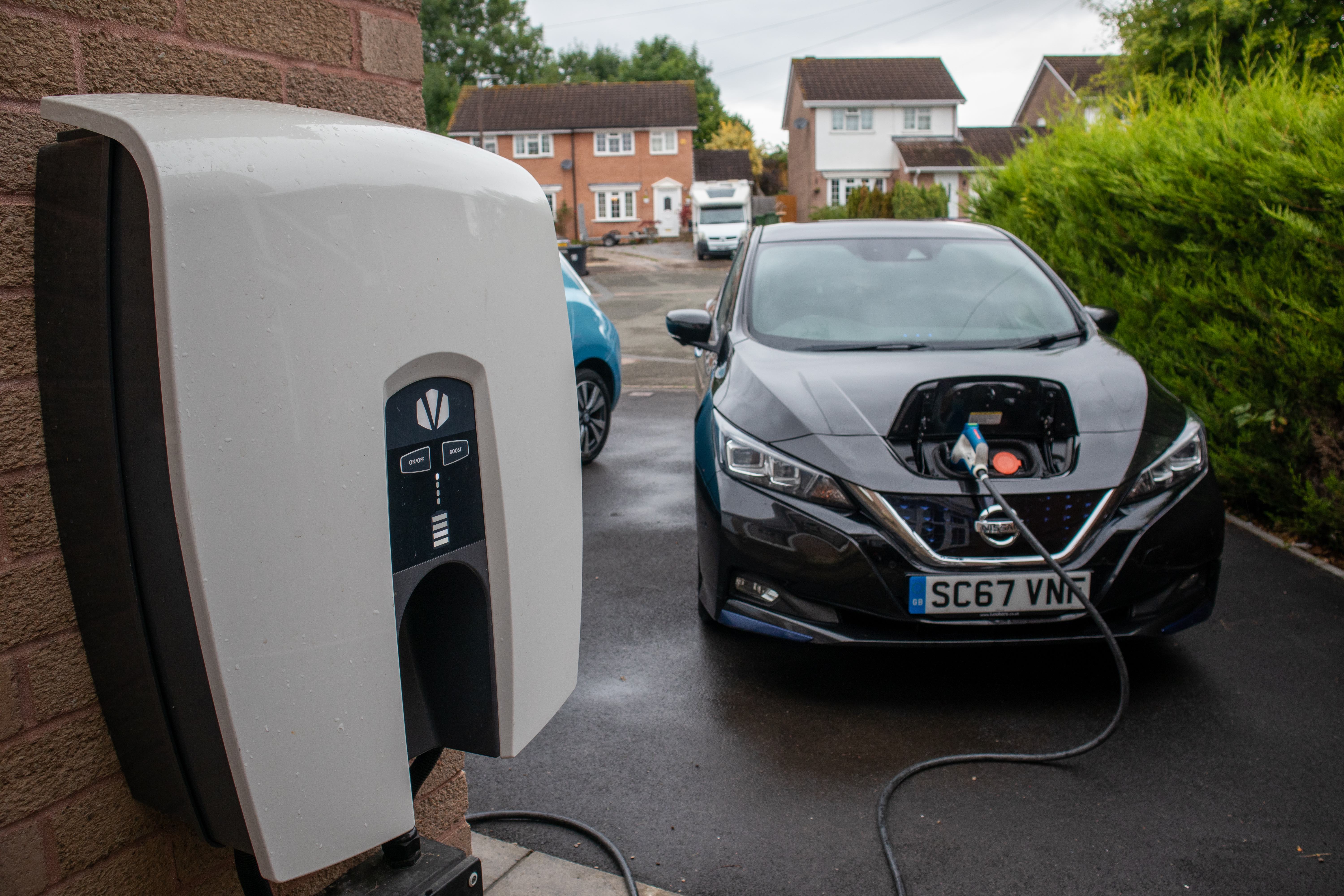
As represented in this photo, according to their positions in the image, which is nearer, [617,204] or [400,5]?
[400,5]

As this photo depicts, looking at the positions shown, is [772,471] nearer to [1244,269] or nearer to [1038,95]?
[1244,269]

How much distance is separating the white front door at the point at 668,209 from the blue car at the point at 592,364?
4760 cm

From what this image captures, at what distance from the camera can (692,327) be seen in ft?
15.1

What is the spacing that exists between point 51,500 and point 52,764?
356 mm

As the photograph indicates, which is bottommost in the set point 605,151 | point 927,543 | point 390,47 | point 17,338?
point 927,543

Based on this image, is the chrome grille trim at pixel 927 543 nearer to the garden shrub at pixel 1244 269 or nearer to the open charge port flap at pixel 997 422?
the open charge port flap at pixel 997 422

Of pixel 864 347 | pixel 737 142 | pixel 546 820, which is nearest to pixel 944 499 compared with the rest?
pixel 864 347

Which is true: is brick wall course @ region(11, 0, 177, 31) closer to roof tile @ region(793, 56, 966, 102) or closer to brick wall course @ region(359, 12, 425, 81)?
brick wall course @ region(359, 12, 425, 81)

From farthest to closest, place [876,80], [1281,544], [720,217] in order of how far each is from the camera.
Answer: [876,80]
[720,217]
[1281,544]

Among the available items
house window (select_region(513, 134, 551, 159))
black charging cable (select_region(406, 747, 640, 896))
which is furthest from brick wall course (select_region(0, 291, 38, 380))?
house window (select_region(513, 134, 551, 159))

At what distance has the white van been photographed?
35594mm

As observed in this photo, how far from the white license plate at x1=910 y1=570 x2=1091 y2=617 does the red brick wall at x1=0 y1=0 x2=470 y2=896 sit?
84.6 inches

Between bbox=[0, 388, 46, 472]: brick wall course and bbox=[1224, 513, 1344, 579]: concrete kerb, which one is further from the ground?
bbox=[0, 388, 46, 472]: brick wall course

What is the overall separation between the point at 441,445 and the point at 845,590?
209 cm
